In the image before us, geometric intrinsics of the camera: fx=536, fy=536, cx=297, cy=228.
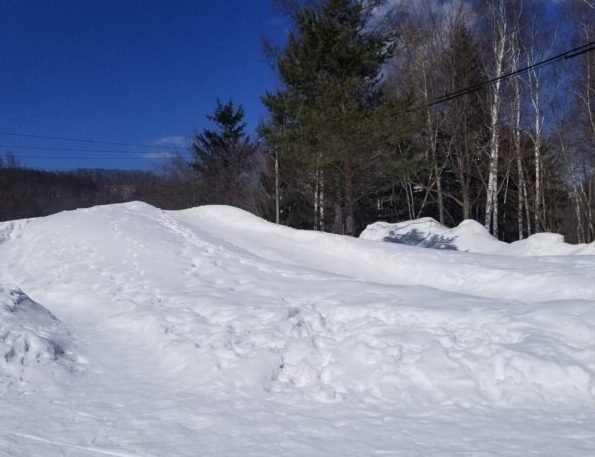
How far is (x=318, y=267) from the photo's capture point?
35.9ft

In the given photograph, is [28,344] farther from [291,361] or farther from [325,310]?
[325,310]

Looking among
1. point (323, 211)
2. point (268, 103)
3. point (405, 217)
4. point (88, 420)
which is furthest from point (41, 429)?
point (405, 217)

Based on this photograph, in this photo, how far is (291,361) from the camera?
19.1ft

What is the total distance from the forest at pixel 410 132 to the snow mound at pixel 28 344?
10038 millimetres

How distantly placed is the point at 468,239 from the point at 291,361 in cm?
1355

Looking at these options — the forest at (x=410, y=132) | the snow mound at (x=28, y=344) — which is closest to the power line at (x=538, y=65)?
the forest at (x=410, y=132)

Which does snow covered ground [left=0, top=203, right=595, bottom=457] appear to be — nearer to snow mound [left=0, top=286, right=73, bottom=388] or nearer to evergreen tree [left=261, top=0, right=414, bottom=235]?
snow mound [left=0, top=286, right=73, bottom=388]

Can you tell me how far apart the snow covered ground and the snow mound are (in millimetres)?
23

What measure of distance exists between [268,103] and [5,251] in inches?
377

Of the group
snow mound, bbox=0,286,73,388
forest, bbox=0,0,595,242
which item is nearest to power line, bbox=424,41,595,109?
forest, bbox=0,0,595,242

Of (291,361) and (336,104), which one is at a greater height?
(336,104)

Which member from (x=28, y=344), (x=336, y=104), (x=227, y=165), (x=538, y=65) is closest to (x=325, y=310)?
(x=28, y=344)

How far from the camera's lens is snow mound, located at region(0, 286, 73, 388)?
521cm

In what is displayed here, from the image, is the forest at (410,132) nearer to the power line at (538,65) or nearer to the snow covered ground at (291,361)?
the power line at (538,65)
